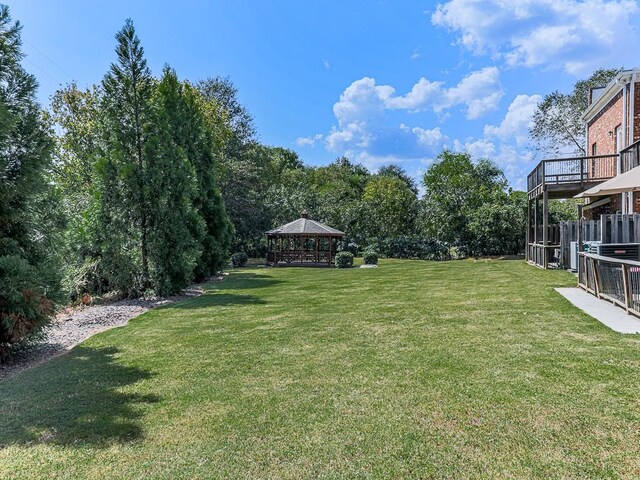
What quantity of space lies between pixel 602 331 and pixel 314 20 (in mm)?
15739

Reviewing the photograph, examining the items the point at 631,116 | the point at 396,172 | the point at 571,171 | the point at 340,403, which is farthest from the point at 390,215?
the point at 396,172

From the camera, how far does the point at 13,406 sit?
3922 millimetres

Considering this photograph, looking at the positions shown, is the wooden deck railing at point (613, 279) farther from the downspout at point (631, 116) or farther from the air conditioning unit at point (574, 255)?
the downspout at point (631, 116)

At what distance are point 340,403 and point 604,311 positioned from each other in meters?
5.35

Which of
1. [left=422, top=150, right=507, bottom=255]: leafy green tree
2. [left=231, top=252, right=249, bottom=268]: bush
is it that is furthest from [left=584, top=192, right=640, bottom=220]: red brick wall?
[left=231, top=252, right=249, bottom=268]: bush

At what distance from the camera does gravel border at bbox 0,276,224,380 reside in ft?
18.6

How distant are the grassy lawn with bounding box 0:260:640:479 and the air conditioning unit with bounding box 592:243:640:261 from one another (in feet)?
12.3

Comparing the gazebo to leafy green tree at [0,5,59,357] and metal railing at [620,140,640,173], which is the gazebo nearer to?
metal railing at [620,140,640,173]

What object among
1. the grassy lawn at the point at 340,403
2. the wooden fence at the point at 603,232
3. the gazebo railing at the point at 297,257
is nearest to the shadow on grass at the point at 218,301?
the grassy lawn at the point at 340,403

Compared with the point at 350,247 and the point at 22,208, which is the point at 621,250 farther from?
the point at 350,247

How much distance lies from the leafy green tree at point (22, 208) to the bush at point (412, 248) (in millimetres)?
21266

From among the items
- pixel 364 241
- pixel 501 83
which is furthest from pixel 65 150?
pixel 501 83

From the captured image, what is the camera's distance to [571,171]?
16.5 m

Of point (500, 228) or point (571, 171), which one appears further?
point (500, 228)
